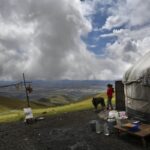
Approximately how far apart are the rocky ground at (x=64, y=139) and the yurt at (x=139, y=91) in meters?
1.63

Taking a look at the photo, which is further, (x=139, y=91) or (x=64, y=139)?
(x=139, y=91)

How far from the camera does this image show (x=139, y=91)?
13664 mm

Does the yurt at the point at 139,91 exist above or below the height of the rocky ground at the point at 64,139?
above

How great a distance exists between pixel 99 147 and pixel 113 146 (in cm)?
54

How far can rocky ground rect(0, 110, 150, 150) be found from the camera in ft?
37.0

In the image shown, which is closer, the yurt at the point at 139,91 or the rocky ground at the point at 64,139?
the rocky ground at the point at 64,139

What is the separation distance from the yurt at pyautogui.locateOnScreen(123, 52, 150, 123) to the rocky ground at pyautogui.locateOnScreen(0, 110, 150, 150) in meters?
1.63

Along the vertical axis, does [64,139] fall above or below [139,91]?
below

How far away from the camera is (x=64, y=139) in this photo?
12992 mm

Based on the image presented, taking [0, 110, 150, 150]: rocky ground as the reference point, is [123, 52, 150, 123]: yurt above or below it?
above

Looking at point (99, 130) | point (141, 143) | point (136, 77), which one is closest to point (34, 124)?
point (99, 130)

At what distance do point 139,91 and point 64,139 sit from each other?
4214 millimetres

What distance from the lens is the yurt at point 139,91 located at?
1288 centimetres

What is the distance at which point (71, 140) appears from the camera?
41.4ft
